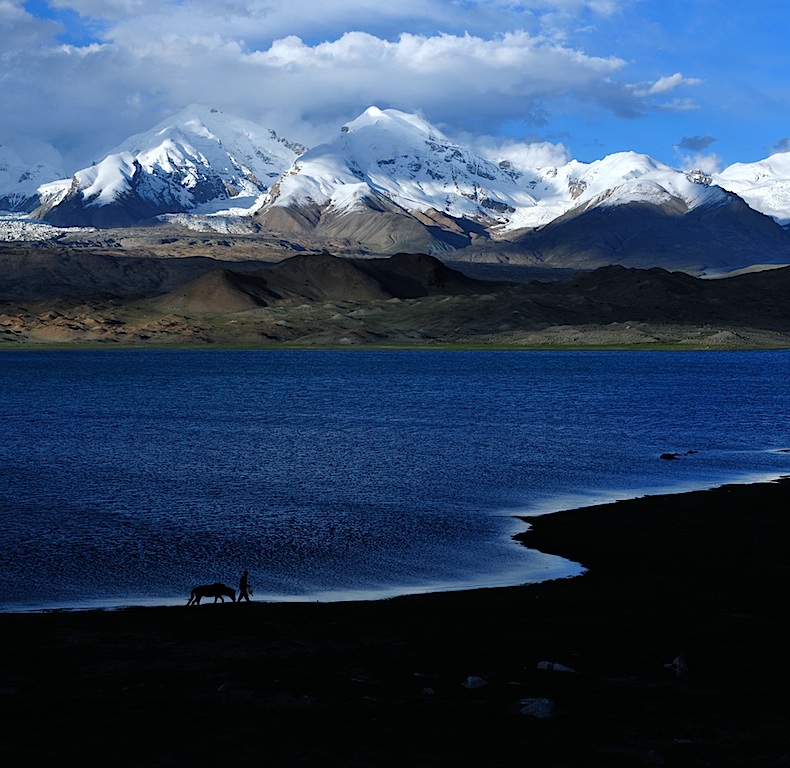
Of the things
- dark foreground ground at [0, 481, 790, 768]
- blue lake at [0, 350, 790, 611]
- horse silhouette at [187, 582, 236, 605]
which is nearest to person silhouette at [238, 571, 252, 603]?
horse silhouette at [187, 582, 236, 605]

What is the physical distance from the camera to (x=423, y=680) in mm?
18219

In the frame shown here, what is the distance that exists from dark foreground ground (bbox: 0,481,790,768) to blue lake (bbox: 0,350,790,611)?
15.0 ft

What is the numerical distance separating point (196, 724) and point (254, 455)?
45468 millimetres

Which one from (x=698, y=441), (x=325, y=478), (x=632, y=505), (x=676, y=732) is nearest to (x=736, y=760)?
(x=676, y=732)

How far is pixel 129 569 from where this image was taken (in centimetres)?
3164

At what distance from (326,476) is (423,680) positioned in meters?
33.8

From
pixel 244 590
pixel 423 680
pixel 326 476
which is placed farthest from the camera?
pixel 326 476

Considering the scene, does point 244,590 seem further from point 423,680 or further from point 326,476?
point 326,476

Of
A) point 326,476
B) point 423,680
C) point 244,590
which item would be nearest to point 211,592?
point 244,590

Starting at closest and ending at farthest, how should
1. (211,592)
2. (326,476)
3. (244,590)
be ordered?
(211,592) → (244,590) → (326,476)

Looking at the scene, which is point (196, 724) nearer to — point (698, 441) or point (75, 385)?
point (698, 441)

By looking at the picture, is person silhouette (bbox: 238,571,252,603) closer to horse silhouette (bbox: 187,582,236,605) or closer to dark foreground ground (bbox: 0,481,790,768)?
horse silhouette (bbox: 187,582,236,605)

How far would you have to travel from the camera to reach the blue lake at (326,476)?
103 ft

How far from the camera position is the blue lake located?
103ft
